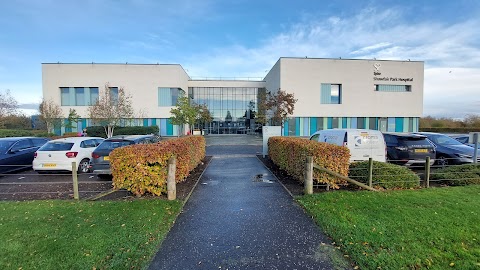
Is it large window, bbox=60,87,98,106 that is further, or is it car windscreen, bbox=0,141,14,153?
large window, bbox=60,87,98,106

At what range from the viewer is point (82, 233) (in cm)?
415

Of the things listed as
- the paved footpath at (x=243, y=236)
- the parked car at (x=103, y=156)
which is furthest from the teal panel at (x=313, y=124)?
the paved footpath at (x=243, y=236)

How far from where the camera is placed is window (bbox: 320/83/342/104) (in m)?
33.6

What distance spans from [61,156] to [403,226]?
1110 cm

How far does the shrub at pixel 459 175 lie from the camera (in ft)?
24.3

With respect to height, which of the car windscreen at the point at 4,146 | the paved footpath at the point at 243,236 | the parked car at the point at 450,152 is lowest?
the paved footpath at the point at 243,236

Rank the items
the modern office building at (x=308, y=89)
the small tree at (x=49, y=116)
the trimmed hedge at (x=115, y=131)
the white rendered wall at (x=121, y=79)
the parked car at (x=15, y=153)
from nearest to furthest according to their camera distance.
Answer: the parked car at (x=15, y=153) → the small tree at (x=49, y=116) → the trimmed hedge at (x=115, y=131) → the white rendered wall at (x=121, y=79) → the modern office building at (x=308, y=89)

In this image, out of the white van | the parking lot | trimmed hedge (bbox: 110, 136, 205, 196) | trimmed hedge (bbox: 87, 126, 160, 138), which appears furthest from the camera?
trimmed hedge (bbox: 87, 126, 160, 138)

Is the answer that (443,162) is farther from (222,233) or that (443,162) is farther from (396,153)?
(222,233)

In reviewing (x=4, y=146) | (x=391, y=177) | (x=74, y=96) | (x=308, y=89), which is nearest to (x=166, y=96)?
(x=74, y=96)

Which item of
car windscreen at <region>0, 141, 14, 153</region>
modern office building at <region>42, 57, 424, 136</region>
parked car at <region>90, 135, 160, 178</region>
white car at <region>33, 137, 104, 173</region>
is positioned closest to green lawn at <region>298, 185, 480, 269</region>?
parked car at <region>90, 135, 160, 178</region>

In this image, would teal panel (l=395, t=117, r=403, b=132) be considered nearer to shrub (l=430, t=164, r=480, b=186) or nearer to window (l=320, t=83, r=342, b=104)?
window (l=320, t=83, r=342, b=104)

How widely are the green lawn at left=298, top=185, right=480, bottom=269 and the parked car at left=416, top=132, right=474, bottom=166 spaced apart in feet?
15.5

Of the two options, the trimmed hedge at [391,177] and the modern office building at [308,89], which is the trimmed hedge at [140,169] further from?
the modern office building at [308,89]
